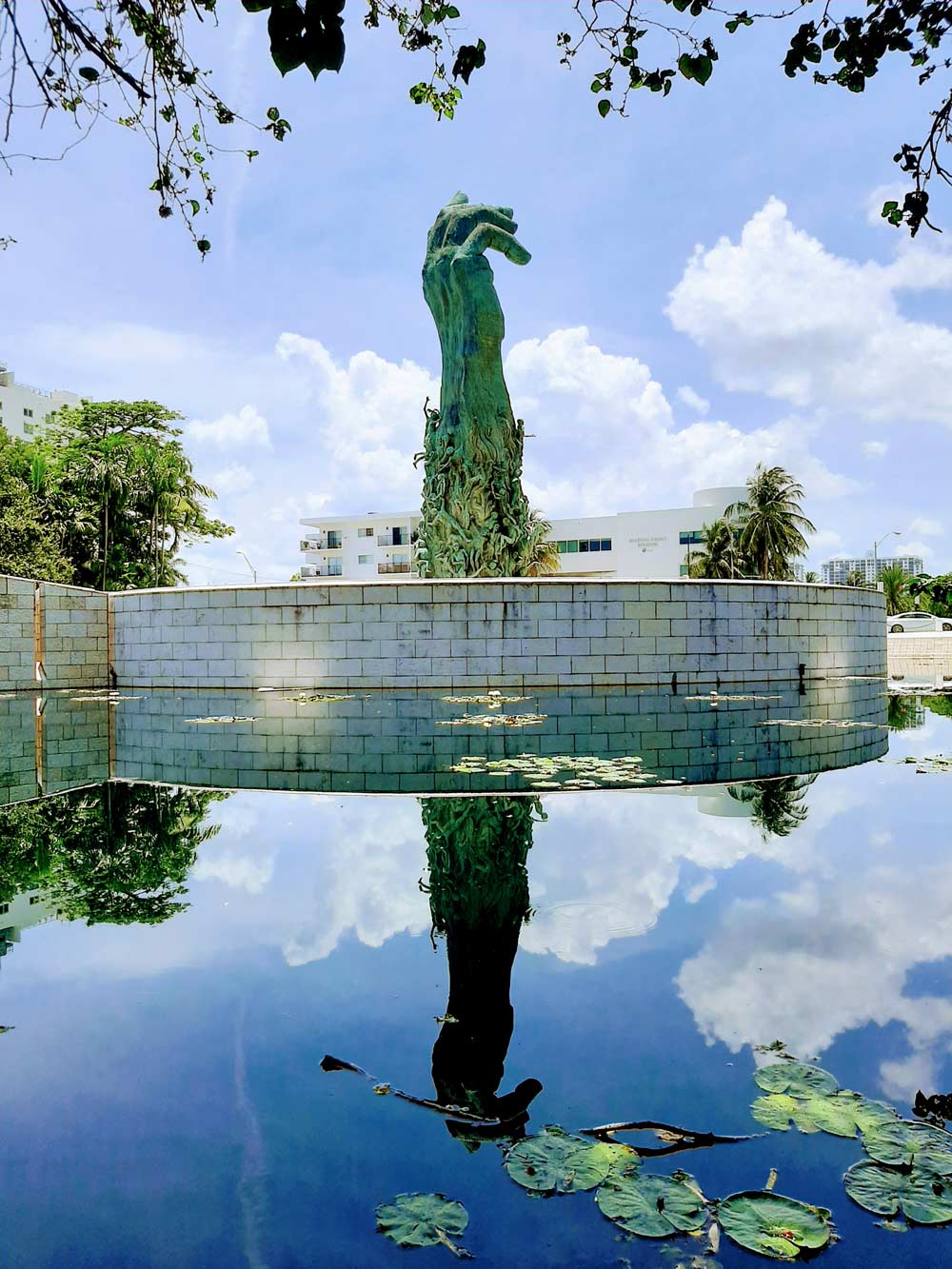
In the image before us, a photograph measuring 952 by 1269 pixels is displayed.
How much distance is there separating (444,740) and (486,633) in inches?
191

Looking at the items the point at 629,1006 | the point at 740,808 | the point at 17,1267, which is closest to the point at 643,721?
the point at 740,808

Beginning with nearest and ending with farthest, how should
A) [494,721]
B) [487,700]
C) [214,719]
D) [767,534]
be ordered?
1. [494,721]
2. [214,719]
3. [487,700]
4. [767,534]

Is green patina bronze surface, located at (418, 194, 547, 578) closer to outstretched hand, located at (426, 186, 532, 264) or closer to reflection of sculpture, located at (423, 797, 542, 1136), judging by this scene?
outstretched hand, located at (426, 186, 532, 264)

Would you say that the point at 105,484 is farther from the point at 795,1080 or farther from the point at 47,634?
the point at 795,1080

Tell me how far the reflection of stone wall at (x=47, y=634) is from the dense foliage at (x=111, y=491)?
16.7 metres

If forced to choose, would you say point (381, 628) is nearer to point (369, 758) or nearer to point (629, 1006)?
point (369, 758)

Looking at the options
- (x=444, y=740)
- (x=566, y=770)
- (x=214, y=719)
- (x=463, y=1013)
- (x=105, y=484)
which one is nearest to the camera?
(x=463, y=1013)

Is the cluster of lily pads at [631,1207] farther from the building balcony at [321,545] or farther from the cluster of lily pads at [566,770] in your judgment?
the building balcony at [321,545]

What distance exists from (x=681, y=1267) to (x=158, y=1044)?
55.9 inches

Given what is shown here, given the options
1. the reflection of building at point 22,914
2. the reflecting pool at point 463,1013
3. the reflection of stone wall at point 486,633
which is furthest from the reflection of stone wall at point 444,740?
the reflection of building at point 22,914

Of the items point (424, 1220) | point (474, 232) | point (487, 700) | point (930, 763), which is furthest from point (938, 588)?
point (474, 232)

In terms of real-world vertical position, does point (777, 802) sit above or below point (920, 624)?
below

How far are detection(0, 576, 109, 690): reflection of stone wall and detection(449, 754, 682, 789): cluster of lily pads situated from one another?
34.2 feet

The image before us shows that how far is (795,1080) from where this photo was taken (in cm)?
210
